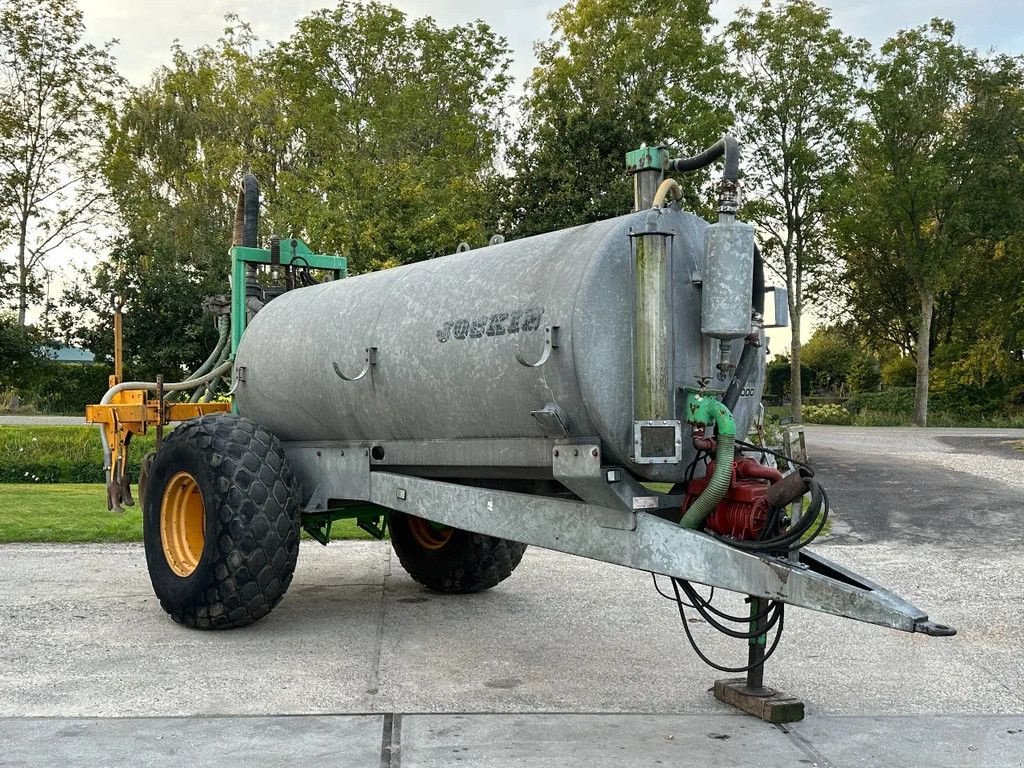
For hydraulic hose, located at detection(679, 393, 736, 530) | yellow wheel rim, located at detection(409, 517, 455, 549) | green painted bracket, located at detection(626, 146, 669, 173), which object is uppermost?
green painted bracket, located at detection(626, 146, 669, 173)

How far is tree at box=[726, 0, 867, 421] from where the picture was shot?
107 ft

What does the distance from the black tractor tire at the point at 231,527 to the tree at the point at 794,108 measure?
2763 cm

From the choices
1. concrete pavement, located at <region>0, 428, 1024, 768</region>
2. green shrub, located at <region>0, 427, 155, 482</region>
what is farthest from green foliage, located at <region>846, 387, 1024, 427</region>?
concrete pavement, located at <region>0, 428, 1024, 768</region>

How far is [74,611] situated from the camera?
268 inches

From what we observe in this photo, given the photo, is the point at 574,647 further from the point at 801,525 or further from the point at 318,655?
the point at 801,525

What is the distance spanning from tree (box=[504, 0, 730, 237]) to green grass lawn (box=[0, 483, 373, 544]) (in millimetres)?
9997

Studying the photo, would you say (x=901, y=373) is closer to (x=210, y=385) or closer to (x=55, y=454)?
(x=55, y=454)

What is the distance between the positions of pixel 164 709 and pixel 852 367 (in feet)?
145

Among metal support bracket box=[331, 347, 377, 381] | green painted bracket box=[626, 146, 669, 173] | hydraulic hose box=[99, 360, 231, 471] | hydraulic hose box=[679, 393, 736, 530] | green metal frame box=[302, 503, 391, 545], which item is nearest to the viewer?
hydraulic hose box=[679, 393, 736, 530]

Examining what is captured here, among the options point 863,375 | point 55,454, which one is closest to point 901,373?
point 863,375

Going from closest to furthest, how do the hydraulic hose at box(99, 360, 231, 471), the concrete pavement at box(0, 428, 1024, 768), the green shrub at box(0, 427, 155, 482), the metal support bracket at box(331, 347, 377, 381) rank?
the concrete pavement at box(0, 428, 1024, 768)
the metal support bracket at box(331, 347, 377, 381)
the hydraulic hose at box(99, 360, 231, 471)
the green shrub at box(0, 427, 155, 482)

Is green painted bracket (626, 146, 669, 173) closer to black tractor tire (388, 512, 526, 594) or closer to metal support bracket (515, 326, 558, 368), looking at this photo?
metal support bracket (515, 326, 558, 368)

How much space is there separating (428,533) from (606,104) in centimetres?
1507

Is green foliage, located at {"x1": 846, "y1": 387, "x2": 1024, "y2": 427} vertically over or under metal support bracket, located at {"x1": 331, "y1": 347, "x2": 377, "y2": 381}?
under
